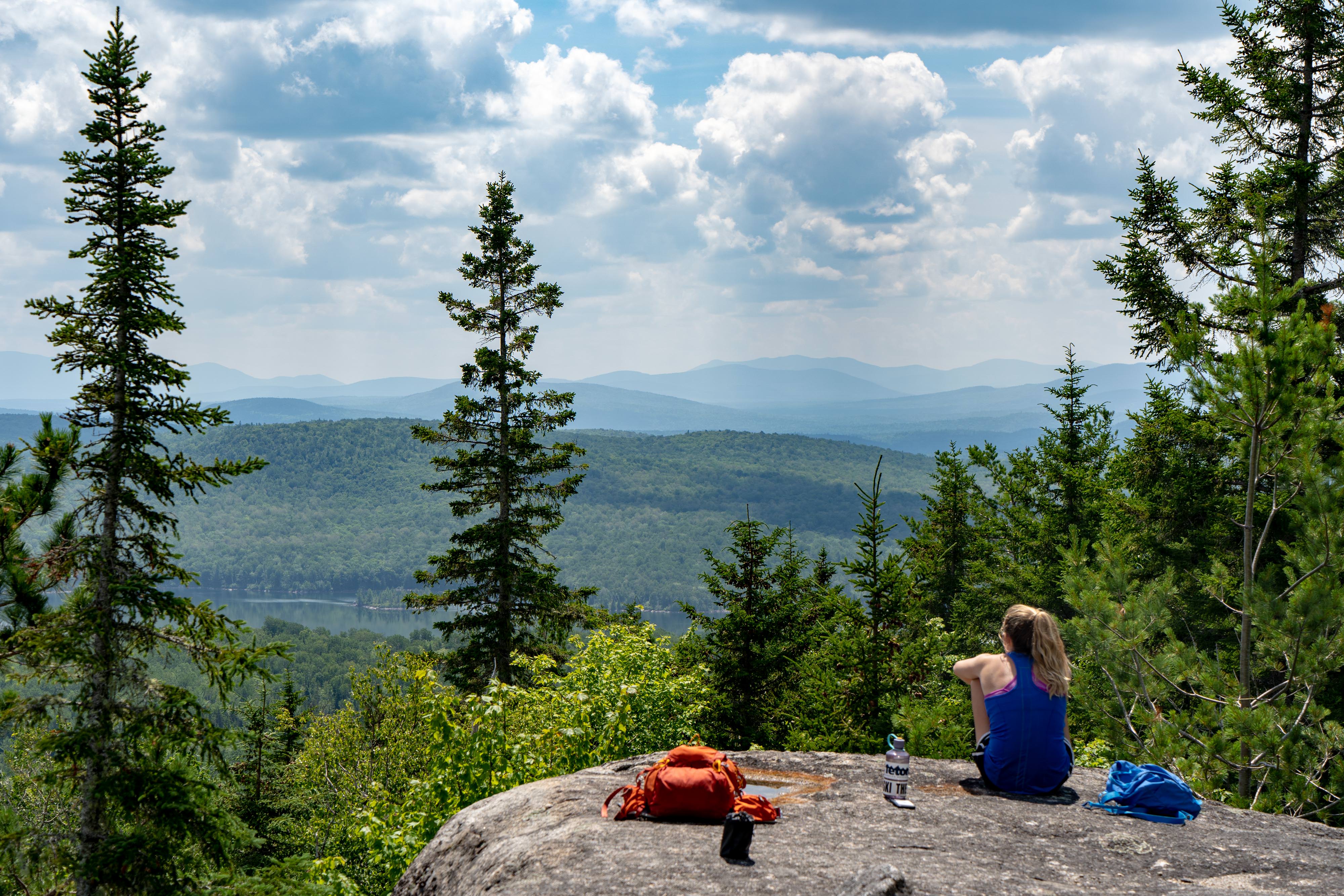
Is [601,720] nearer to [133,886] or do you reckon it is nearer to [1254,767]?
[133,886]

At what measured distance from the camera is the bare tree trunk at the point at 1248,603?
8500 mm

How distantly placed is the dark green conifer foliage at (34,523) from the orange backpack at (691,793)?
8.56 metres

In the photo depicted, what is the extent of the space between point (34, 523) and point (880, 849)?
1246 cm

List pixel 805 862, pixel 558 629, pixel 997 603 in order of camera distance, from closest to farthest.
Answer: pixel 805 862
pixel 558 629
pixel 997 603

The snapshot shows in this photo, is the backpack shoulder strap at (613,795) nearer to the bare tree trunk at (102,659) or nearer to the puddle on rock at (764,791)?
the puddle on rock at (764,791)

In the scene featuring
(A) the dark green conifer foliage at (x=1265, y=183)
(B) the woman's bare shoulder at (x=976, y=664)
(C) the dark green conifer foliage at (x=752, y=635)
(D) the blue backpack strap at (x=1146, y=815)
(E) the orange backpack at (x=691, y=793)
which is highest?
(A) the dark green conifer foliage at (x=1265, y=183)

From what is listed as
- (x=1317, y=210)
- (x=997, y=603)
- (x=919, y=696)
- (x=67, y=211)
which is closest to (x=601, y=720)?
(x=919, y=696)

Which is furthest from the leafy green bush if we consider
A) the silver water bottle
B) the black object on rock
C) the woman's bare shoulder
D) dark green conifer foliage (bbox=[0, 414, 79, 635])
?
dark green conifer foliage (bbox=[0, 414, 79, 635])

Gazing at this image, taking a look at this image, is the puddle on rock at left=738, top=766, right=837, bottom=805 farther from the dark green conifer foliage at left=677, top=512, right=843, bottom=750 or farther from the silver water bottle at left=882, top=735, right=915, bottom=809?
the dark green conifer foliage at left=677, top=512, right=843, bottom=750

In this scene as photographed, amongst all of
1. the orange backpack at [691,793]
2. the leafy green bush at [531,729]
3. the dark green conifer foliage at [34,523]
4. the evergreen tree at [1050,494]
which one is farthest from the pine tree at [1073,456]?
the dark green conifer foliage at [34,523]

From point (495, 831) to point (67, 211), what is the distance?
33.3 feet

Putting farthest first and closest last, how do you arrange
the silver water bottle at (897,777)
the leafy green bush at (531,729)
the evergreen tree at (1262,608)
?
the leafy green bush at (531,729) → the evergreen tree at (1262,608) → the silver water bottle at (897,777)

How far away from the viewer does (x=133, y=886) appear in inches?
399

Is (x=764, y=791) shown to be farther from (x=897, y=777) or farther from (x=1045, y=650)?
(x=1045, y=650)
